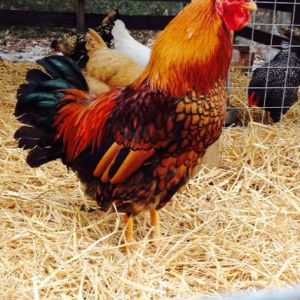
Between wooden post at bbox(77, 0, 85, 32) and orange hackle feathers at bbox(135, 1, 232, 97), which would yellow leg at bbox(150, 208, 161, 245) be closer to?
orange hackle feathers at bbox(135, 1, 232, 97)

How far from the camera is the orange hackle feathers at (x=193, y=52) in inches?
86.4

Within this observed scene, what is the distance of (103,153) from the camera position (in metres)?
2.38

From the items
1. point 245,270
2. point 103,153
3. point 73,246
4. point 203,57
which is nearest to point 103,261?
point 73,246

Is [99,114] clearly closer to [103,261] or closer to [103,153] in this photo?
[103,153]

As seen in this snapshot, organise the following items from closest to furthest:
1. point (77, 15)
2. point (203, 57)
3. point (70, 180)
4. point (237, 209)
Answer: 1. point (203, 57)
2. point (237, 209)
3. point (70, 180)
4. point (77, 15)

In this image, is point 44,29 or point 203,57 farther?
point 44,29

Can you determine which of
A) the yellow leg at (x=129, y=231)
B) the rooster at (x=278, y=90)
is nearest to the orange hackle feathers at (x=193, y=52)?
the yellow leg at (x=129, y=231)

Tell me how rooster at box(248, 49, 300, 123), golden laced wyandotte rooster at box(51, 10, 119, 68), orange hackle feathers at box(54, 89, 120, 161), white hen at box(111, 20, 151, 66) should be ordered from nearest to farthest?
orange hackle feathers at box(54, 89, 120, 161) → white hen at box(111, 20, 151, 66) → rooster at box(248, 49, 300, 123) → golden laced wyandotte rooster at box(51, 10, 119, 68)

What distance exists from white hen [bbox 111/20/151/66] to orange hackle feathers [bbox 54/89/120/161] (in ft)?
4.51

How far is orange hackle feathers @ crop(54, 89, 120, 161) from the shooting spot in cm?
241

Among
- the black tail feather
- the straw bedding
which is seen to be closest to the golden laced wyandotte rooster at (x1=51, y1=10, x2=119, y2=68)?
the straw bedding

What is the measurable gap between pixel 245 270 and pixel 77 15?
207 inches

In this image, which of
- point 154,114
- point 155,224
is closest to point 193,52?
point 154,114

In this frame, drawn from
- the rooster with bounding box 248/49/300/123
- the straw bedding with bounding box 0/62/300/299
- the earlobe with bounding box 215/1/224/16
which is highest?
the earlobe with bounding box 215/1/224/16
